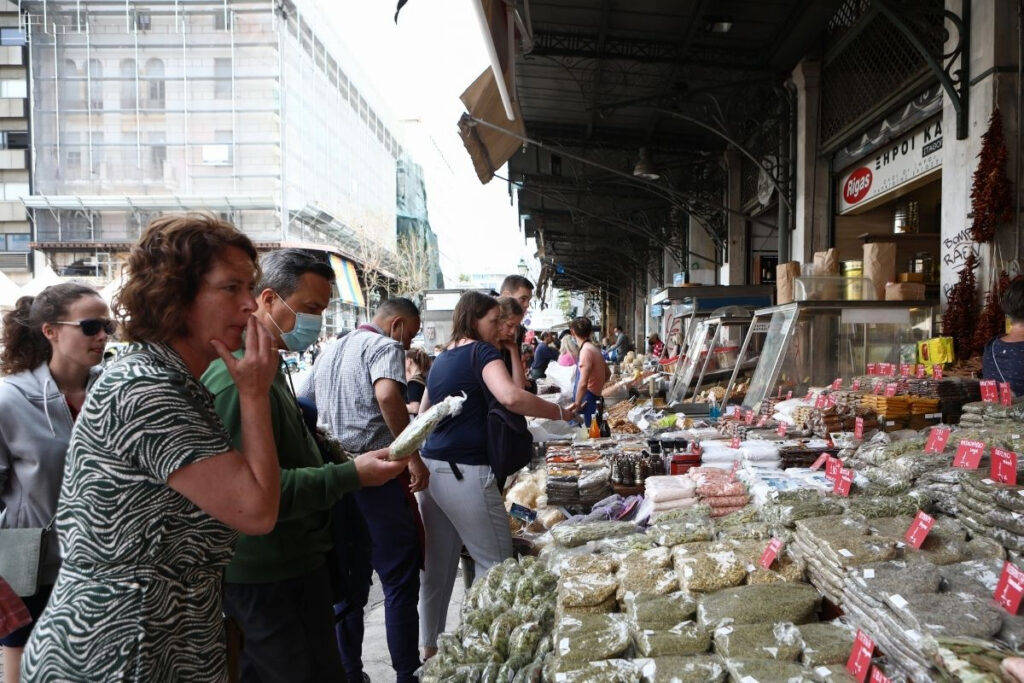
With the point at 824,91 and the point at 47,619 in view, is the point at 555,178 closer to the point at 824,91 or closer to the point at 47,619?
the point at 824,91

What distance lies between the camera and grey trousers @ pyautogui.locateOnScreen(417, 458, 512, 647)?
3.31 m

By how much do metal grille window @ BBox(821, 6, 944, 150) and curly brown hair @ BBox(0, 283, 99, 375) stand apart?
655cm

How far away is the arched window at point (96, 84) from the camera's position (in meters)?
33.7

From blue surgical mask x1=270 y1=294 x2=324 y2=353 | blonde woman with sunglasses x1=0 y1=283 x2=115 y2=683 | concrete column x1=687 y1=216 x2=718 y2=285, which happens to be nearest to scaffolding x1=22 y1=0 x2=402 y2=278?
concrete column x1=687 y1=216 x2=718 y2=285

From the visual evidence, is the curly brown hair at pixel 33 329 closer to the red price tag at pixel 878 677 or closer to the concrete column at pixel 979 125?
the red price tag at pixel 878 677

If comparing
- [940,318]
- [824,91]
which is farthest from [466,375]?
[824,91]

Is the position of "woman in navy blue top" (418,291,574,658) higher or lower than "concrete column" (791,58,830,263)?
lower

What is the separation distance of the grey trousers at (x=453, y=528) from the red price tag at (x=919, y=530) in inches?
72.9

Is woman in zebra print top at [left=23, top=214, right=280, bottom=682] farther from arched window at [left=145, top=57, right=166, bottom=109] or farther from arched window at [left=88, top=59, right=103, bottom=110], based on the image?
arched window at [left=88, top=59, right=103, bottom=110]

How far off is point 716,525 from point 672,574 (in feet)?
1.63

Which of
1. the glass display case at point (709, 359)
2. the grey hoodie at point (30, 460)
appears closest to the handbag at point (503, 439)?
the grey hoodie at point (30, 460)

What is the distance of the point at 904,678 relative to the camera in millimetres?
1562

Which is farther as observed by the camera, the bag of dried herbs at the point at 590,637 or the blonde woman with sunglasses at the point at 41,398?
the blonde woman with sunglasses at the point at 41,398

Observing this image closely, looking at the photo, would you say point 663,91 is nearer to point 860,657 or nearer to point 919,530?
point 919,530
